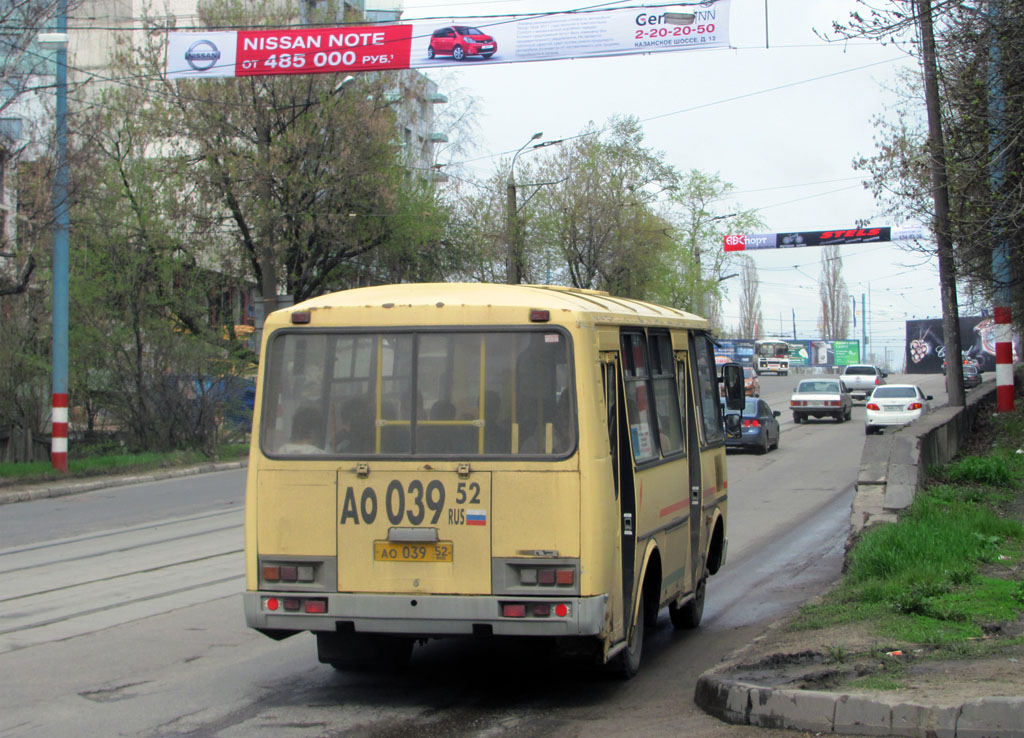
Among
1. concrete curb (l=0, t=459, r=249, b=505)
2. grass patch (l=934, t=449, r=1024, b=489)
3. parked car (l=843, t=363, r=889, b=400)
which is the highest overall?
parked car (l=843, t=363, r=889, b=400)

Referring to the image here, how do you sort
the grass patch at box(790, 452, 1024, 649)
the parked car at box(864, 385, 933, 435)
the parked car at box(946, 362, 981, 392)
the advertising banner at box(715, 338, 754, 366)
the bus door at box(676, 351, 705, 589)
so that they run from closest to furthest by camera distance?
the grass patch at box(790, 452, 1024, 649), the bus door at box(676, 351, 705, 589), the parked car at box(864, 385, 933, 435), the parked car at box(946, 362, 981, 392), the advertising banner at box(715, 338, 754, 366)

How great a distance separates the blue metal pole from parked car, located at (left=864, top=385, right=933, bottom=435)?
22.7 metres

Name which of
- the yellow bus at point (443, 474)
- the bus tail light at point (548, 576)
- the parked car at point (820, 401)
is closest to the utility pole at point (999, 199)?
the yellow bus at point (443, 474)

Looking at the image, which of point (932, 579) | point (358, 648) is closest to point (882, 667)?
point (932, 579)

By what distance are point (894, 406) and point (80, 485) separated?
23.4 m

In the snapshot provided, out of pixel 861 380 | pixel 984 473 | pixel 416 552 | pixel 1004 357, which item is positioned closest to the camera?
pixel 416 552

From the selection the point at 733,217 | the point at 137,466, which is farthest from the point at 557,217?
the point at 137,466

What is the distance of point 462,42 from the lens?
1928cm

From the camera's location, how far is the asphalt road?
253 inches

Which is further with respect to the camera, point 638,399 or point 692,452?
point 692,452

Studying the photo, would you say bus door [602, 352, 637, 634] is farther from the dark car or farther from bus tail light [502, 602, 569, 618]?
the dark car

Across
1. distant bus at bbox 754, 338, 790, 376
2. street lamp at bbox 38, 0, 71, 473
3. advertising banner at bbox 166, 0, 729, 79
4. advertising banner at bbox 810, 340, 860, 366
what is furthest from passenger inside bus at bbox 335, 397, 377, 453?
advertising banner at bbox 810, 340, 860, 366

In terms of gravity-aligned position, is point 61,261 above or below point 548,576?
above

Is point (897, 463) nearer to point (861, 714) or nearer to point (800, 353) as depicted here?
point (861, 714)
